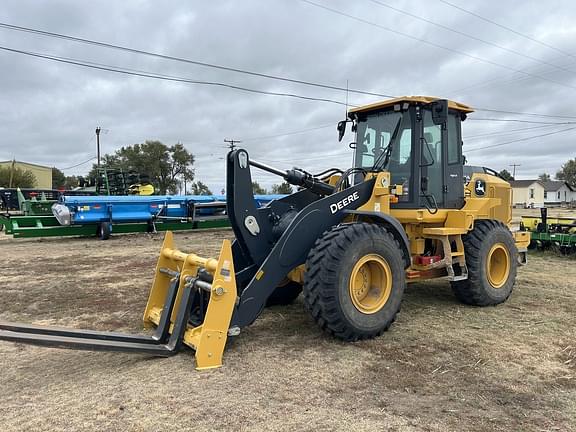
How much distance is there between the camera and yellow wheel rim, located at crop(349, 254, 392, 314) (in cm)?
468

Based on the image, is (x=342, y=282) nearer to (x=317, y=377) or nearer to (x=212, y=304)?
(x=317, y=377)

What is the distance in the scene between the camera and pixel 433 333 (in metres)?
4.98

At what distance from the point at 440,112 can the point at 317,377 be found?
3.29 meters

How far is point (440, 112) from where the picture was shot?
5391mm

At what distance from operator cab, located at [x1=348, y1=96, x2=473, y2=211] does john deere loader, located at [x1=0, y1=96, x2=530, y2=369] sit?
13mm

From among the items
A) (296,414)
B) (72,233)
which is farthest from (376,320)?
(72,233)

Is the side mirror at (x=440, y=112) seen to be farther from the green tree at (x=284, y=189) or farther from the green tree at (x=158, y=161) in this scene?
the green tree at (x=158, y=161)

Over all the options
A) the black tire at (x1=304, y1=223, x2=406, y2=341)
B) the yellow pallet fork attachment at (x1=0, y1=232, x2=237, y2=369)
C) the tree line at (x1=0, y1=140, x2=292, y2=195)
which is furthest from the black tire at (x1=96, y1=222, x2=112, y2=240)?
the tree line at (x1=0, y1=140, x2=292, y2=195)

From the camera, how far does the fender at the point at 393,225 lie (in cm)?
492

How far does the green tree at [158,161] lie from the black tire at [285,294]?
155ft

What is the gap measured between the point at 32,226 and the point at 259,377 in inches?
500

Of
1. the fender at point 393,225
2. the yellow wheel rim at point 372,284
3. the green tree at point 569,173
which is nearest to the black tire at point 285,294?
the yellow wheel rim at point 372,284

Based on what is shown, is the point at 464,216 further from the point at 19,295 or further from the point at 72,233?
the point at 72,233

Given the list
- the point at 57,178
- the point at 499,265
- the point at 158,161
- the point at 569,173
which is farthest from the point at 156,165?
the point at 569,173
